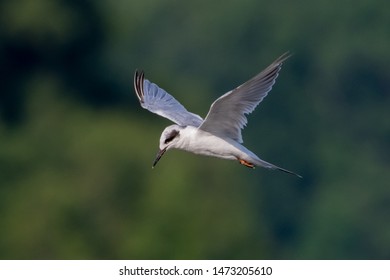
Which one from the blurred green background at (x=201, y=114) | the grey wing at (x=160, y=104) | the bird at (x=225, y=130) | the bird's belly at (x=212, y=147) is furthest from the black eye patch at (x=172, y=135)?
the blurred green background at (x=201, y=114)

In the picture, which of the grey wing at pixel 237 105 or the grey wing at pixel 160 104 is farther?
the grey wing at pixel 160 104

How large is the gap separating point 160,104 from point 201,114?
15107 mm

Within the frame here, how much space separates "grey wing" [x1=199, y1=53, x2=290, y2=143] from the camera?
985cm

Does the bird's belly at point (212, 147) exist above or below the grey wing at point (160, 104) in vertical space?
below

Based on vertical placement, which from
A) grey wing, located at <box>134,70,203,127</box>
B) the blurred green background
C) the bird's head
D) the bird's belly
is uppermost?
the blurred green background

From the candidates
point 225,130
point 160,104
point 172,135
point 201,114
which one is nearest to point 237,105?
point 225,130

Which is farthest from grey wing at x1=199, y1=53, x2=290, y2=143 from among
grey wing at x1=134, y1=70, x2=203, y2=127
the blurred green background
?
the blurred green background

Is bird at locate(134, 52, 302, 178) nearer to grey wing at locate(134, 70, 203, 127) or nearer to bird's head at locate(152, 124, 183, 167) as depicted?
bird's head at locate(152, 124, 183, 167)

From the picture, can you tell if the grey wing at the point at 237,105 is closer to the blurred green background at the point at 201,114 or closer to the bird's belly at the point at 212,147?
the bird's belly at the point at 212,147

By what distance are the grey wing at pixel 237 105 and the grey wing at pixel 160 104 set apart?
0.39 meters

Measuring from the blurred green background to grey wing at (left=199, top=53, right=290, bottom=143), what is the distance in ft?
39.3

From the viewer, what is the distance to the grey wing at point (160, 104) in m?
10.7

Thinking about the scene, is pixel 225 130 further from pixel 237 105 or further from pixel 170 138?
pixel 170 138
